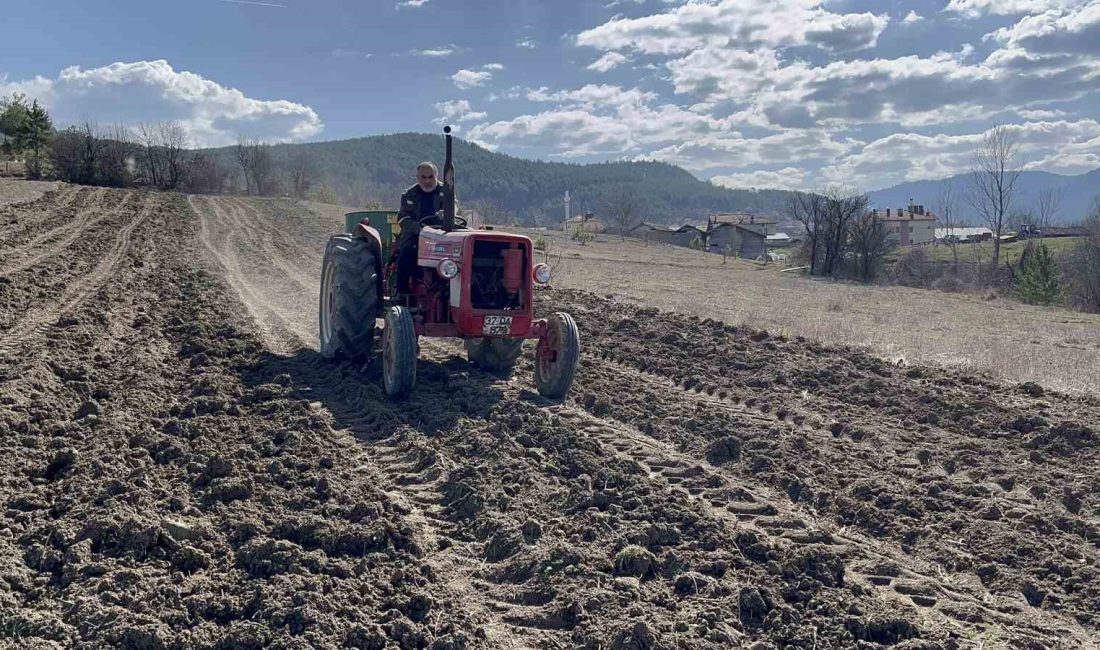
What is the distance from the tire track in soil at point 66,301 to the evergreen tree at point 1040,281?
32.0 meters

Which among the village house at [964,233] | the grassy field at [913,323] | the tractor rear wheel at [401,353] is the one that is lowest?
the grassy field at [913,323]

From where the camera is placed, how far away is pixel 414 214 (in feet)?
29.4

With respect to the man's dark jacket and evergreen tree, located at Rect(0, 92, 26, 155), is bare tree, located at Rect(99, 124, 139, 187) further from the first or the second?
the man's dark jacket

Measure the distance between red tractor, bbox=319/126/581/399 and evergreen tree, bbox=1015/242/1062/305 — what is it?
104 ft

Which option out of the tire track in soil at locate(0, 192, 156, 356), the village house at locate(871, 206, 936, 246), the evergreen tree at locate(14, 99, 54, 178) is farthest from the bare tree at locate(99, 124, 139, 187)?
the village house at locate(871, 206, 936, 246)

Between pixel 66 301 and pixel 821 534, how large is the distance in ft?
33.7

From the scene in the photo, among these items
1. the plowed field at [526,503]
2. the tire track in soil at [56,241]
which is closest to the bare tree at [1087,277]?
the plowed field at [526,503]

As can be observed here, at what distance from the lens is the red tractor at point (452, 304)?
786cm

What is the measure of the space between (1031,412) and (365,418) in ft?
19.2

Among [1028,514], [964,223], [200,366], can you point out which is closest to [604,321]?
[200,366]

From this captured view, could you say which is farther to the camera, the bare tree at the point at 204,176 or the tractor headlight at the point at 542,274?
the bare tree at the point at 204,176

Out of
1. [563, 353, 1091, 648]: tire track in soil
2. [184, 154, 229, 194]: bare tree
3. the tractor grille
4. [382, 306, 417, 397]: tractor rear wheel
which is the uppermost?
[184, 154, 229, 194]: bare tree

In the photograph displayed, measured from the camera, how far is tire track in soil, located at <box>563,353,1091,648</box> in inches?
164

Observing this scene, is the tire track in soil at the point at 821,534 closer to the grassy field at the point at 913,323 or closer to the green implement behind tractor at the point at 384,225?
the green implement behind tractor at the point at 384,225
